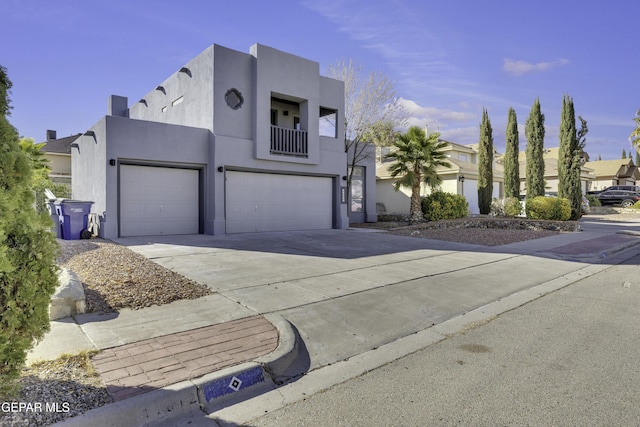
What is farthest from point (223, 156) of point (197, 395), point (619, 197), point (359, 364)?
point (619, 197)

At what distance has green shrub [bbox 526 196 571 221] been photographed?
21016mm

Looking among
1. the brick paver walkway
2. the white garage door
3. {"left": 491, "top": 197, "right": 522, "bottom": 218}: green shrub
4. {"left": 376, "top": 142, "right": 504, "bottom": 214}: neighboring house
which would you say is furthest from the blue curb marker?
the white garage door

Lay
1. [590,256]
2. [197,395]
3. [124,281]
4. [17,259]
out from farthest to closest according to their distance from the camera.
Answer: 1. [590,256]
2. [124,281]
3. [197,395]
4. [17,259]

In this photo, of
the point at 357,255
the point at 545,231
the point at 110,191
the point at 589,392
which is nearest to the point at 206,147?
the point at 110,191

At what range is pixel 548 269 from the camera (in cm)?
890

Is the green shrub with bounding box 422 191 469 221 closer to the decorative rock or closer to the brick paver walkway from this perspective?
the brick paver walkway

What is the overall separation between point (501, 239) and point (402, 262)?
249 inches

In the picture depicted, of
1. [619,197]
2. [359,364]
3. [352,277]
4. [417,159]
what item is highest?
[417,159]

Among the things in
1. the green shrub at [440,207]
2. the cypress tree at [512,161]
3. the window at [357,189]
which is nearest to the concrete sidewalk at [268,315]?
the green shrub at [440,207]

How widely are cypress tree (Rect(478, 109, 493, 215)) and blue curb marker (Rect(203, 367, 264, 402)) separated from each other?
952 inches

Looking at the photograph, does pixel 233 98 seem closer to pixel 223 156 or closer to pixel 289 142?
pixel 223 156

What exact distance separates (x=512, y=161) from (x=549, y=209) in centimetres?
513

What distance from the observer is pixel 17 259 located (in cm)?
270

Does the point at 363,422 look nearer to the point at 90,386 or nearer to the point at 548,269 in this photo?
the point at 90,386
